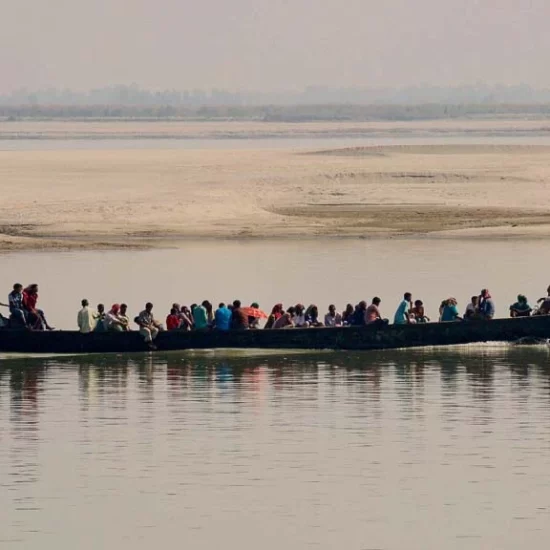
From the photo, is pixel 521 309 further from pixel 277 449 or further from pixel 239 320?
pixel 277 449

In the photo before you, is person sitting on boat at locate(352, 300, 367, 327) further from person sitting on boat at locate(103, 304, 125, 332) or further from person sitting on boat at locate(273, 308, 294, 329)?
person sitting on boat at locate(103, 304, 125, 332)

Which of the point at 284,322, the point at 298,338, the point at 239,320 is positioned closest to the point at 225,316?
the point at 239,320

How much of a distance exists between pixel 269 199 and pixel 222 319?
31.2m

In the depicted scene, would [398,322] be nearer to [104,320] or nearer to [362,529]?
[104,320]

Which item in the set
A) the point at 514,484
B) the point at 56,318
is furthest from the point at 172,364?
the point at 514,484

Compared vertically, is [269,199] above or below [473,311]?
above

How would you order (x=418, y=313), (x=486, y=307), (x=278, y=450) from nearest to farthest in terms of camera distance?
1. (x=278, y=450)
2. (x=486, y=307)
3. (x=418, y=313)

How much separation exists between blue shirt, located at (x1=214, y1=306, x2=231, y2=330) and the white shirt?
2396 mm

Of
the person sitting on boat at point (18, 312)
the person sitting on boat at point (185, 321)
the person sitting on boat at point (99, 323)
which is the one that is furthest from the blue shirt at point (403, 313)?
the person sitting on boat at point (18, 312)

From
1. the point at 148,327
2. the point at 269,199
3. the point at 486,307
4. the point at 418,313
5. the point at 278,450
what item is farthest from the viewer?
the point at 269,199

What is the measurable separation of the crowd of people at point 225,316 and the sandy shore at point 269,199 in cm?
2077

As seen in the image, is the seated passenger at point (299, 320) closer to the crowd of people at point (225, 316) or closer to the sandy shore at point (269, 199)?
the crowd of people at point (225, 316)

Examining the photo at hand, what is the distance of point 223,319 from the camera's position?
35656 millimetres

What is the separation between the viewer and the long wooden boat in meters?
35.6
